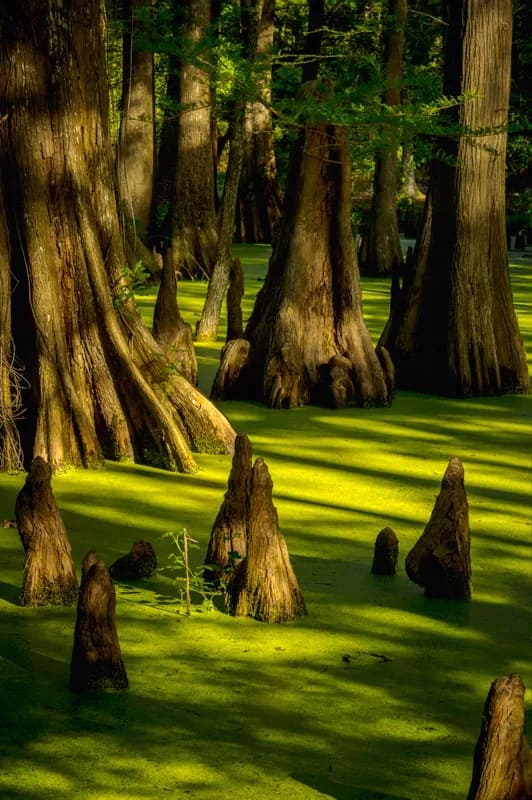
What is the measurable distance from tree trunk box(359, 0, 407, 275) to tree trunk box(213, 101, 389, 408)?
891cm

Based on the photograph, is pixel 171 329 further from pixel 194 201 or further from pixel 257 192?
pixel 257 192

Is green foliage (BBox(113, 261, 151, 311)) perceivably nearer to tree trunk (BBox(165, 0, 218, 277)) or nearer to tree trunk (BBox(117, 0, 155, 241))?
tree trunk (BBox(165, 0, 218, 277))

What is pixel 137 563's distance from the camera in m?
6.56

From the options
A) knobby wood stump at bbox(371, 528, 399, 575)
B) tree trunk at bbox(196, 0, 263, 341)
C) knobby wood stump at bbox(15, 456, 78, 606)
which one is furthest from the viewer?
tree trunk at bbox(196, 0, 263, 341)

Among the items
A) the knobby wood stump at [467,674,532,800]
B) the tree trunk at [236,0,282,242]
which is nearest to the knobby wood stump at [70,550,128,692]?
the knobby wood stump at [467,674,532,800]

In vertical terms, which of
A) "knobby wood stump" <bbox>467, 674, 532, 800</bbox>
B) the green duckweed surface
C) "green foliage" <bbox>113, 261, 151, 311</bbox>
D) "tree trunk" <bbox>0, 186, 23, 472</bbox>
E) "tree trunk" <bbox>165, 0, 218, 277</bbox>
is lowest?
the green duckweed surface

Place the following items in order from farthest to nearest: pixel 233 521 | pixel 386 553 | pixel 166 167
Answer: pixel 166 167 < pixel 386 553 < pixel 233 521

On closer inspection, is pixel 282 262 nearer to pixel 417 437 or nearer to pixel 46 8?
pixel 417 437

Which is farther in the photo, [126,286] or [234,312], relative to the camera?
[234,312]

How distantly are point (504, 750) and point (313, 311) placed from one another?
7.65 meters

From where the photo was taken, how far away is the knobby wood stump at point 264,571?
585 cm

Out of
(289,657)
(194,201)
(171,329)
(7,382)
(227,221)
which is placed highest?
(194,201)

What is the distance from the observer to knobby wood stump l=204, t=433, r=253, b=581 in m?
6.43

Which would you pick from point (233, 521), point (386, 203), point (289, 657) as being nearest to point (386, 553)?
point (233, 521)
